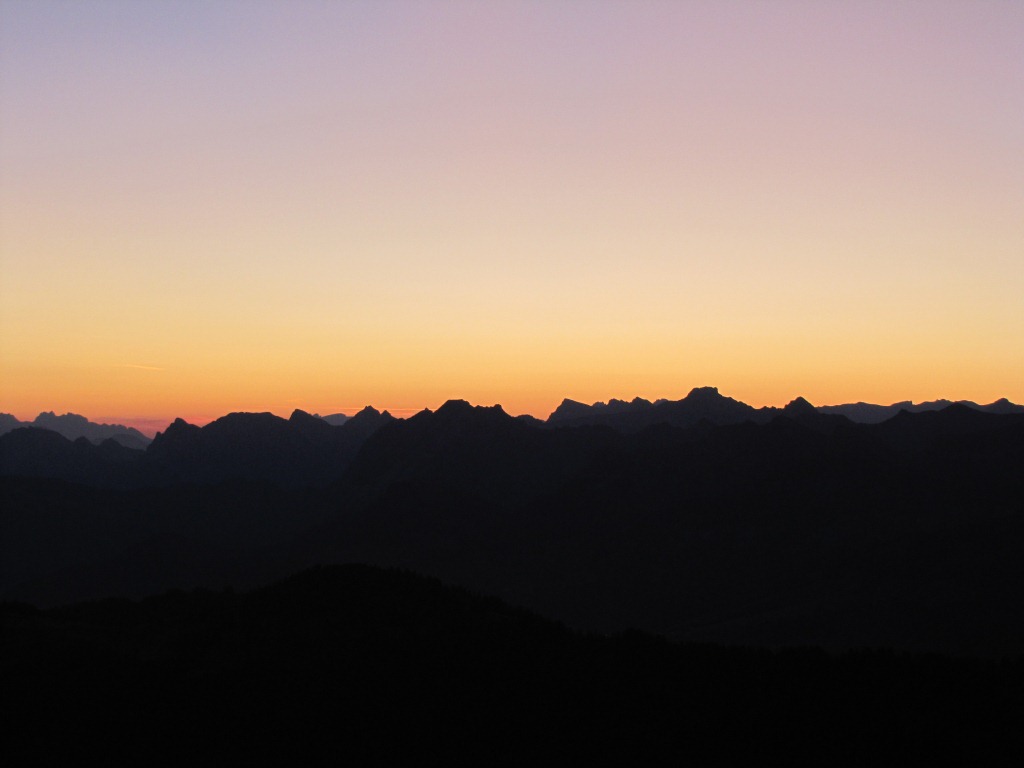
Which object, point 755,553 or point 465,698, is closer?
point 465,698

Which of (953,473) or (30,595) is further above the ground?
(953,473)

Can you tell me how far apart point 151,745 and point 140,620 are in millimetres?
23040

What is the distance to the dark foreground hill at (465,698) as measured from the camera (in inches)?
1564

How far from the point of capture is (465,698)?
44812 mm

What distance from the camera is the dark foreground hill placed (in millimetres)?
39719

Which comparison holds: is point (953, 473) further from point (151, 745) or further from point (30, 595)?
point (30, 595)

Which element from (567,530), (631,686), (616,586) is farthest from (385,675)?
(567,530)

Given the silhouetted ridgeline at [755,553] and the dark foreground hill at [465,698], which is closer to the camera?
the dark foreground hill at [465,698]

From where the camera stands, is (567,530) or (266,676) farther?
(567,530)

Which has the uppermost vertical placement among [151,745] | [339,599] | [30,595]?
[339,599]

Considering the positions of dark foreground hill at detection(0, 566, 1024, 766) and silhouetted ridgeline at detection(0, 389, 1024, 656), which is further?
silhouetted ridgeline at detection(0, 389, 1024, 656)

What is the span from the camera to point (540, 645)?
5175 centimetres

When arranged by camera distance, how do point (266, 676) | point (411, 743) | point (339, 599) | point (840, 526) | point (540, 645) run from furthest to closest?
point (840, 526) < point (339, 599) < point (540, 645) < point (266, 676) < point (411, 743)

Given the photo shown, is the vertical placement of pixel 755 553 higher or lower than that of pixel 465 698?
lower
